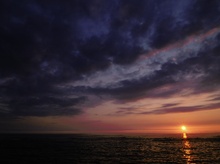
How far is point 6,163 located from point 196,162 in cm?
3556

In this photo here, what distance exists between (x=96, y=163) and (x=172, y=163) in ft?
46.2

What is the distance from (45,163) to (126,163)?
593 inches

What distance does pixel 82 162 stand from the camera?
39.4 meters

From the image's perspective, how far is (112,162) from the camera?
40000 millimetres

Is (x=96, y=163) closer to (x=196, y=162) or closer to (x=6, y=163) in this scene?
(x=6, y=163)

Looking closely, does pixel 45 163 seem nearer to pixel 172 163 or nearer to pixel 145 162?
pixel 145 162

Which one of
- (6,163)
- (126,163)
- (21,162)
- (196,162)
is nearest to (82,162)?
(126,163)

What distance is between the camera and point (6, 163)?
125ft

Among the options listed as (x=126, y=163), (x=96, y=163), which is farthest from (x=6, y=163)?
(x=126, y=163)

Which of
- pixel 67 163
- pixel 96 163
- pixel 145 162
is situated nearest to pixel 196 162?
pixel 145 162

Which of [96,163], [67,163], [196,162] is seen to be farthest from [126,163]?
[196,162]

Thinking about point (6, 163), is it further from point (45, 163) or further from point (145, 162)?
point (145, 162)

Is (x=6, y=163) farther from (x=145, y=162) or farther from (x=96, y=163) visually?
(x=145, y=162)

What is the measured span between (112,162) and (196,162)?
15989 millimetres
